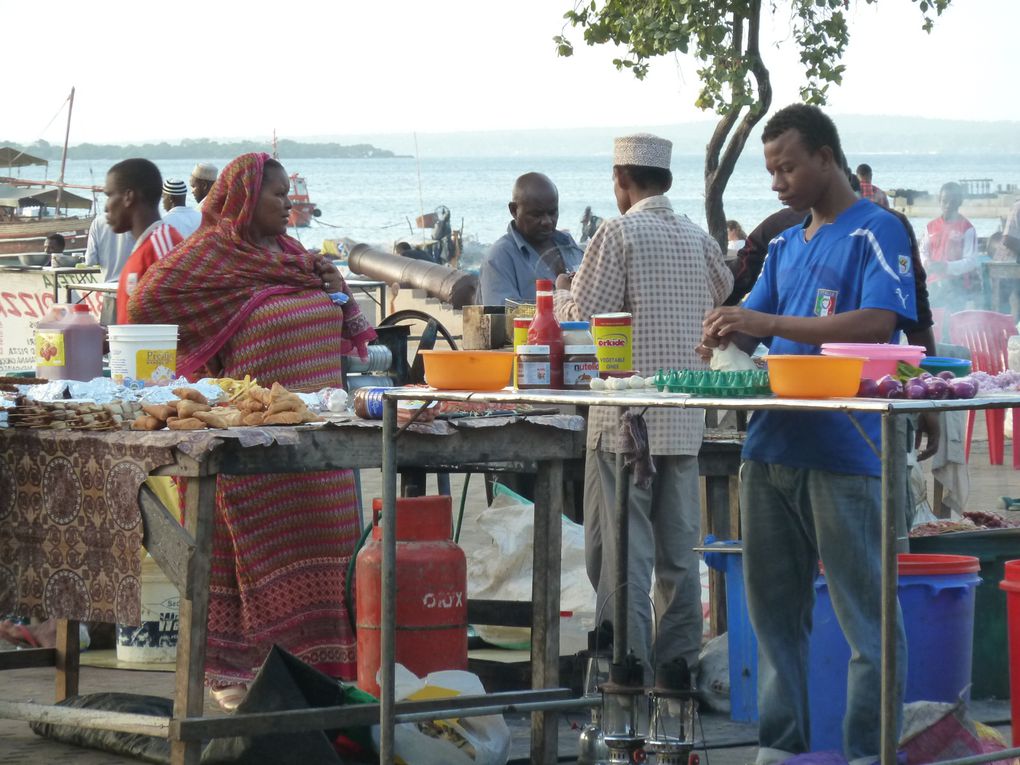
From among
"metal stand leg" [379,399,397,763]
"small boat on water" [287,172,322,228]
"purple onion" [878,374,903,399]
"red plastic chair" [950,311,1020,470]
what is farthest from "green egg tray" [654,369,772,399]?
"small boat on water" [287,172,322,228]

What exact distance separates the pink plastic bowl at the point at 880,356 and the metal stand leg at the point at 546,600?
1.60 meters

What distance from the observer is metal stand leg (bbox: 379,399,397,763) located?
4.14 meters

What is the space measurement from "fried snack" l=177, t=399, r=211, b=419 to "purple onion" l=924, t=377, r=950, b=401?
221 cm

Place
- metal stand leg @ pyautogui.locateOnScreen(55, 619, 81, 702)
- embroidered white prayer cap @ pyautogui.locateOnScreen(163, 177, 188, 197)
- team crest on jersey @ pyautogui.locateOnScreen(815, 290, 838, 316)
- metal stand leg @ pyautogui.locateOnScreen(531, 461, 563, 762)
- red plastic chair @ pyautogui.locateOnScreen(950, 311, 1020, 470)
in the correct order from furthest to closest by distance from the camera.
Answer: red plastic chair @ pyautogui.locateOnScreen(950, 311, 1020, 470) < embroidered white prayer cap @ pyautogui.locateOnScreen(163, 177, 188, 197) < metal stand leg @ pyautogui.locateOnScreen(55, 619, 81, 702) < metal stand leg @ pyautogui.locateOnScreen(531, 461, 563, 762) < team crest on jersey @ pyautogui.locateOnScreen(815, 290, 838, 316)

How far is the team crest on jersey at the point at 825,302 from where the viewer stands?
14.0 feet

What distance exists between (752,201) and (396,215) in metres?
25.1

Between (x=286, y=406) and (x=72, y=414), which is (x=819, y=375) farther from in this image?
(x=72, y=414)

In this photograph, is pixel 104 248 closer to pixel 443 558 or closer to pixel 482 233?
pixel 443 558

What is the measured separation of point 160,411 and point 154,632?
2.29 meters

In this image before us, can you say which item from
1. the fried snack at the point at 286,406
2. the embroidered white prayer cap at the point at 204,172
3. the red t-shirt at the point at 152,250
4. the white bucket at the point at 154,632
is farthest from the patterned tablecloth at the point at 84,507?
the embroidered white prayer cap at the point at 204,172

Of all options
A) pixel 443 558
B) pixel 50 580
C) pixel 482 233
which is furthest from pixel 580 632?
pixel 482 233

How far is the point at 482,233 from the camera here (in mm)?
82688

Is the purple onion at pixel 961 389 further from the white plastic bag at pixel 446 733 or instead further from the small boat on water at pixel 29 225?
the small boat on water at pixel 29 225

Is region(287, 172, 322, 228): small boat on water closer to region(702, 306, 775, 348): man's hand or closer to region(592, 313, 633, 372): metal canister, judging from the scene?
region(592, 313, 633, 372): metal canister
